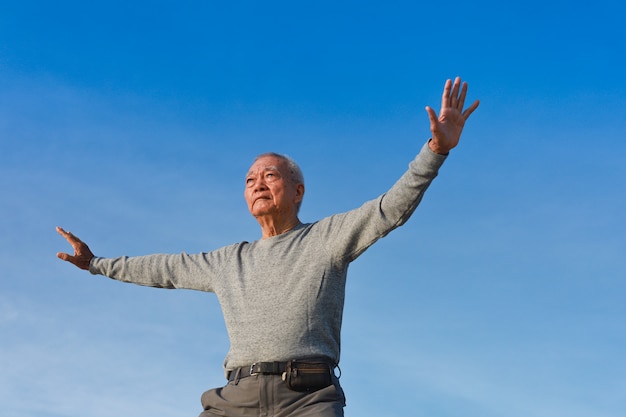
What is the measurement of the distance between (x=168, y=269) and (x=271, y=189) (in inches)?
49.1

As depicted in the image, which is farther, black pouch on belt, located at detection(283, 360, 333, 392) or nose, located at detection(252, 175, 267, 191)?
nose, located at detection(252, 175, 267, 191)

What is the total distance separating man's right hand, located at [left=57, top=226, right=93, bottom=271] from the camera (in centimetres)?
794

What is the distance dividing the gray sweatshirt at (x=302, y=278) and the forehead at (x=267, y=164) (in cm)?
57

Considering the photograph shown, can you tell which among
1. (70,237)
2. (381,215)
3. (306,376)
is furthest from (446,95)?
(70,237)

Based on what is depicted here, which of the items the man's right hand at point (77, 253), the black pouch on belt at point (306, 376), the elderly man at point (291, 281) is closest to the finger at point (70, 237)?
the man's right hand at point (77, 253)

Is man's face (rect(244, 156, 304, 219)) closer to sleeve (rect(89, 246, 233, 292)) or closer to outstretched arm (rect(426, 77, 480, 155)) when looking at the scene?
sleeve (rect(89, 246, 233, 292))

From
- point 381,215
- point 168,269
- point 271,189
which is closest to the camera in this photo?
point 381,215

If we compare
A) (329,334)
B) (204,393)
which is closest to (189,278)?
(204,393)

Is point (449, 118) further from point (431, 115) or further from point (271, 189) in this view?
point (271, 189)

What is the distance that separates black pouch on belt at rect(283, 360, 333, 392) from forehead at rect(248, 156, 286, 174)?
1759 mm

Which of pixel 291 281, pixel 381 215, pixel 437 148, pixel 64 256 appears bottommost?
pixel 291 281

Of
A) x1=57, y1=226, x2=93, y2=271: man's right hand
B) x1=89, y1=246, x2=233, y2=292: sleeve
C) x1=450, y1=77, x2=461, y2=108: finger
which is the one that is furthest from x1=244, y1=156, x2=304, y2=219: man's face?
x1=57, y1=226, x2=93, y2=271: man's right hand

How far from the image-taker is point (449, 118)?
6.07 metres

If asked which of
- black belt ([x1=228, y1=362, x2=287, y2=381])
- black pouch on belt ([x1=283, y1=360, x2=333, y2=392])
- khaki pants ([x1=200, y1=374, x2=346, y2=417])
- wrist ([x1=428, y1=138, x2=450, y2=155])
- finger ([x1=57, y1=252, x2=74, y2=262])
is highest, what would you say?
finger ([x1=57, y1=252, x2=74, y2=262])
